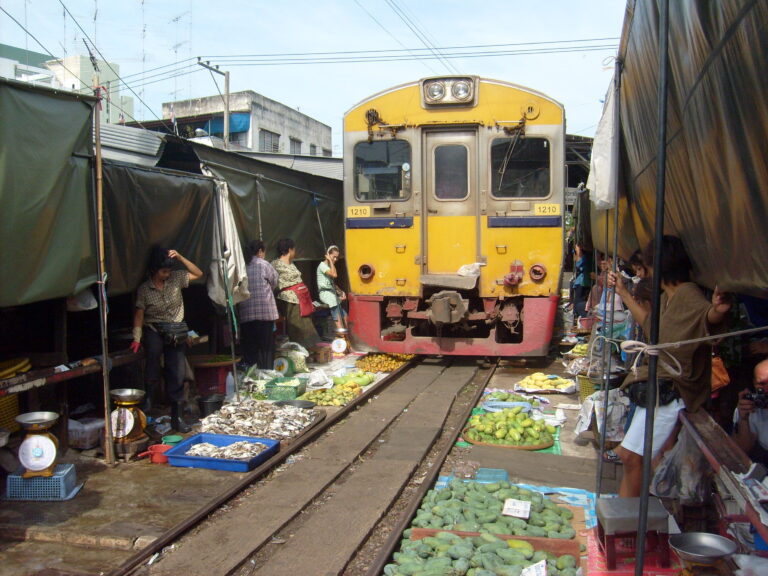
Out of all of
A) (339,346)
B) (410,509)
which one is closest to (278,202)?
(339,346)

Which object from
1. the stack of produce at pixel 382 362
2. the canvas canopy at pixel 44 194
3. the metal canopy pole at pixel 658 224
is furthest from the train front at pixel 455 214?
the metal canopy pole at pixel 658 224

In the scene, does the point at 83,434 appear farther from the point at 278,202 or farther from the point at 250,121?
the point at 250,121

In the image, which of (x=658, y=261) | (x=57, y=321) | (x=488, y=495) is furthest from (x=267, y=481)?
(x=658, y=261)

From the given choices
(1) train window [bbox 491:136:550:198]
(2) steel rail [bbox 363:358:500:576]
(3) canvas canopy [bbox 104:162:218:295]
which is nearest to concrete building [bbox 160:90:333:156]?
(1) train window [bbox 491:136:550:198]

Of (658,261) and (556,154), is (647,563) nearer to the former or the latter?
(658,261)

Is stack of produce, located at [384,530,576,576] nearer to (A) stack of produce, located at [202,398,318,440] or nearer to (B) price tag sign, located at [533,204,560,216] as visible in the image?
(A) stack of produce, located at [202,398,318,440]

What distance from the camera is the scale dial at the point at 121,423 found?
5527mm

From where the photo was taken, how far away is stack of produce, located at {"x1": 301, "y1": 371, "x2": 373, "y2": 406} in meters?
7.49

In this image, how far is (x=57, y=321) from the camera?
554 cm

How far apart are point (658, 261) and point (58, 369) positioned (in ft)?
14.8

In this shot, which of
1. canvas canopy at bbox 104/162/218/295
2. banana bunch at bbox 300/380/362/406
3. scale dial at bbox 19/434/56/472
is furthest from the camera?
banana bunch at bbox 300/380/362/406

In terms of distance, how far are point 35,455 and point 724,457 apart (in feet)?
13.9

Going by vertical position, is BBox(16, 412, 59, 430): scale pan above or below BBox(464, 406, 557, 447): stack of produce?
above

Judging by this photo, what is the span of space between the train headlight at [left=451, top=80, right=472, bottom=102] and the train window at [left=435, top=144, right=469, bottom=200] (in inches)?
24.6
